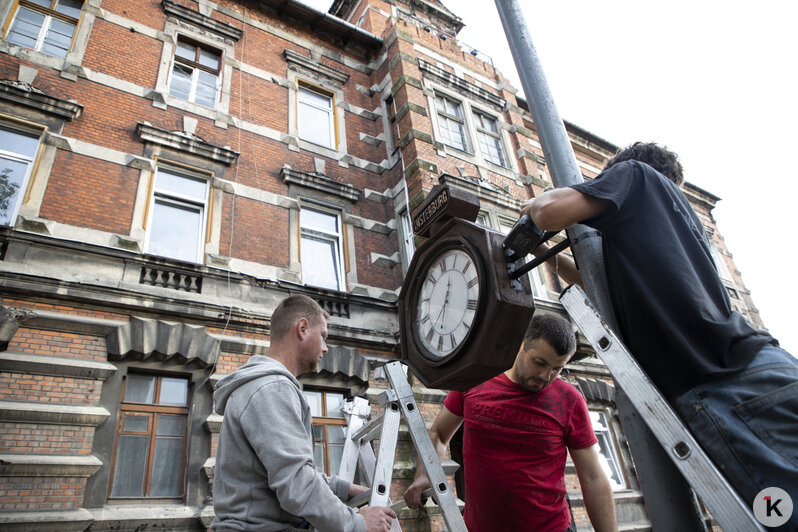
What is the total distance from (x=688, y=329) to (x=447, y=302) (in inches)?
42.7

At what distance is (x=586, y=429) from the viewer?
3.27 meters

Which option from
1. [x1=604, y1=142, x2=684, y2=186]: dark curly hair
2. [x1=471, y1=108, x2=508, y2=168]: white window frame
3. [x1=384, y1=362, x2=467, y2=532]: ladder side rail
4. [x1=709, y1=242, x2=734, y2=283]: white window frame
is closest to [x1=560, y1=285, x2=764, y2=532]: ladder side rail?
[x1=604, y1=142, x2=684, y2=186]: dark curly hair

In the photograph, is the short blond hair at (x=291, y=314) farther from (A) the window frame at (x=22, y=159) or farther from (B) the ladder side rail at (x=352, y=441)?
(A) the window frame at (x=22, y=159)

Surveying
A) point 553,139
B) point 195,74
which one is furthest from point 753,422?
point 195,74

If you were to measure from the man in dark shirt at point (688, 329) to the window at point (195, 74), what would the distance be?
8848 mm

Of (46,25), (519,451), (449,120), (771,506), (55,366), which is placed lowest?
(771,506)

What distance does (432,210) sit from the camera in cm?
266

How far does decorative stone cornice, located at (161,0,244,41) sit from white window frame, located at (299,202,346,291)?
418cm

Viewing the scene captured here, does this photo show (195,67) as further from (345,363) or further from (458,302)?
(458,302)

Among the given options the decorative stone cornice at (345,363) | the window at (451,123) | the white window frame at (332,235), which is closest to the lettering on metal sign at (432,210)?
the decorative stone cornice at (345,363)

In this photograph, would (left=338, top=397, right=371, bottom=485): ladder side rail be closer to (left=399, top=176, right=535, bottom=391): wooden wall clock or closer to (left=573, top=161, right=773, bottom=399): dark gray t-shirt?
(left=399, top=176, right=535, bottom=391): wooden wall clock

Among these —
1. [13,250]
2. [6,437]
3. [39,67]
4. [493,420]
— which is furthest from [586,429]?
[39,67]

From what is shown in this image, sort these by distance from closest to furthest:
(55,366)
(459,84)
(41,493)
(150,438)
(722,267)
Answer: (41,493) < (55,366) < (150,438) < (459,84) < (722,267)

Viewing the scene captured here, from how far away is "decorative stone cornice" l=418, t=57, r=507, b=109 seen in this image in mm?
11688
